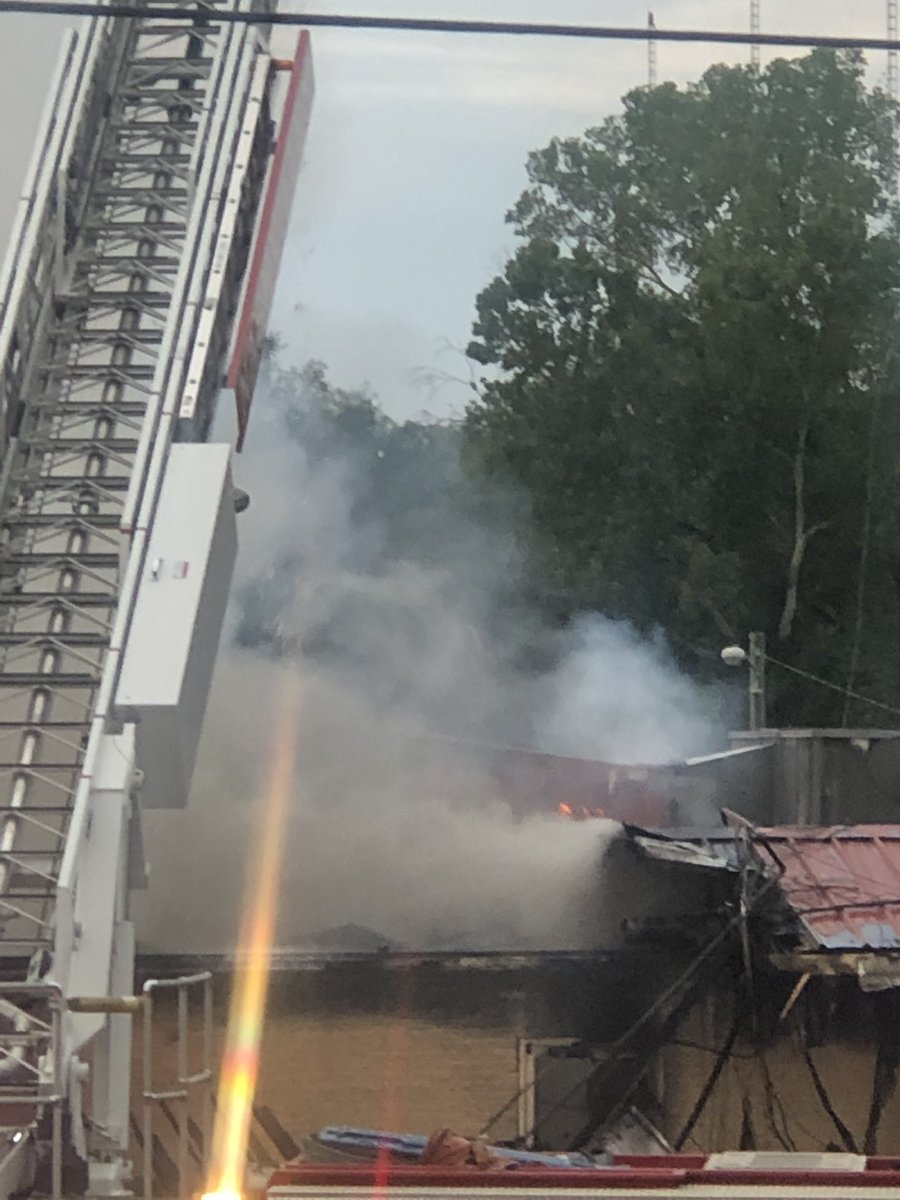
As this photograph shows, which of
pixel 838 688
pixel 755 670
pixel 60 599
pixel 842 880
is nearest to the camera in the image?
pixel 60 599

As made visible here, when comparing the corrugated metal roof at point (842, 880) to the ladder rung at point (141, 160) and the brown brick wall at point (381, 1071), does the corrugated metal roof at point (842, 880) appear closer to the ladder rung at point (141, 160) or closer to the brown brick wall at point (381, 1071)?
the brown brick wall at point (381, 1071)

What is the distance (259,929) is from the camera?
1263 centimetres

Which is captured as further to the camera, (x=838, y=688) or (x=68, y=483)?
(x=838, y=688)

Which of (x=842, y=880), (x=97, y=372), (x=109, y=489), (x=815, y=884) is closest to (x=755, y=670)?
(x=842, y=880)

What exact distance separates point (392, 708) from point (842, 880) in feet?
26.6

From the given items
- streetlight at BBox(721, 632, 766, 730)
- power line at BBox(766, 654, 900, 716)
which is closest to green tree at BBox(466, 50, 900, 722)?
power line at BBox(766, 654, 900, 716)

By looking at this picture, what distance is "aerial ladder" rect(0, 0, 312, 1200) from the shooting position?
21.6 feet

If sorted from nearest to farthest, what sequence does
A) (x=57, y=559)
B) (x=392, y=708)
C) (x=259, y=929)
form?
(x=57, y=559), (x=259, y=929), (x=392, y=708)

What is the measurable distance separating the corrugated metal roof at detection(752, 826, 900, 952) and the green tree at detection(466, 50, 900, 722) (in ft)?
36.3

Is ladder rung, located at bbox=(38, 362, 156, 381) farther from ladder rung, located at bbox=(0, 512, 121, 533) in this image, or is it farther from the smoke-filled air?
the smoke-filled air

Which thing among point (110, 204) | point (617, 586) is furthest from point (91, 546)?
point (617, 586)

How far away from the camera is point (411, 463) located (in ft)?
81.6

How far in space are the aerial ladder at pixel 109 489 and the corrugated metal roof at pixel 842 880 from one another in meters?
4.96

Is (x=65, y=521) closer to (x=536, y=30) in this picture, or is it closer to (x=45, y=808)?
(x=45, y=808)
